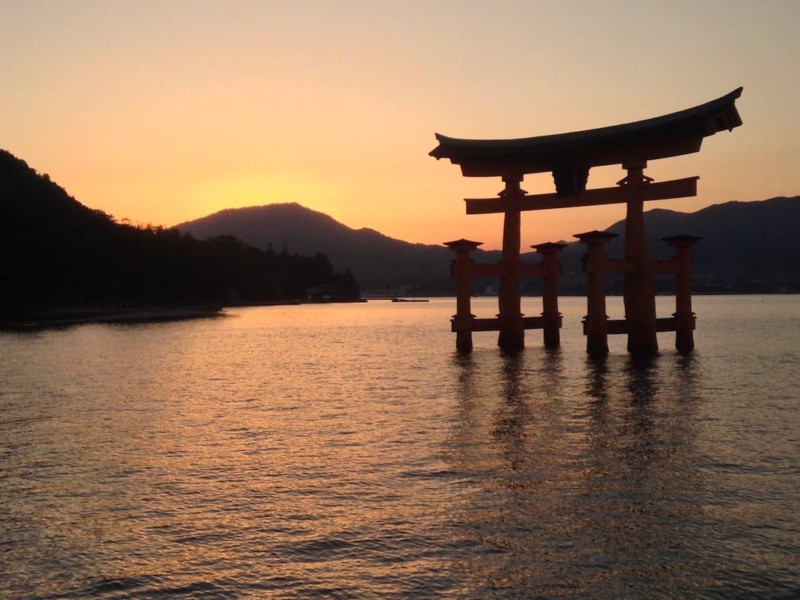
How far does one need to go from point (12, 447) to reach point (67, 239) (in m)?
80.5

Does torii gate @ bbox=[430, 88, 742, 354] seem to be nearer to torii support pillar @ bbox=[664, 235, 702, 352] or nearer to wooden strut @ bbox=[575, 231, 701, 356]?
wooden strut @ bbox=[575, 231, 701, 356]

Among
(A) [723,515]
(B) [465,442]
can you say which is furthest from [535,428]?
(A) [723,515]

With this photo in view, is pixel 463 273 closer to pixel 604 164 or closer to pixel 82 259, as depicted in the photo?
pixel 604 164

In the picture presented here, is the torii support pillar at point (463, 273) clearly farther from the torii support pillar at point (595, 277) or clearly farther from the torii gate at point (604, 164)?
the torii support pillar at point (595, 277)

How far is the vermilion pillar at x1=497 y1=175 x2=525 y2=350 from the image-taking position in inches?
1476

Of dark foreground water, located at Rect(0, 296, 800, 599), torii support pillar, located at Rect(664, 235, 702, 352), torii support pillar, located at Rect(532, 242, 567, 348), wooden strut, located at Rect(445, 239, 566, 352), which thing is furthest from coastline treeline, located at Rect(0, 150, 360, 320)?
torii support pillar, located at Rect(664, 235, 702, 352)

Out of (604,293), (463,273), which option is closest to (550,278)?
(463,273)

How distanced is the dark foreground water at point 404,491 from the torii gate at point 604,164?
28.8ft

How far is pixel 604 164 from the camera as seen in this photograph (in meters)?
35.0

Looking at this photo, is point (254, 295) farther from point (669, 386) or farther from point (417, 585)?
point (417, 585)

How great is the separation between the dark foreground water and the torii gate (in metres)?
8.77

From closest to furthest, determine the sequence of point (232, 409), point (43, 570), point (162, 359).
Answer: point (43, 570) < point (232, 409) < point (162, 359)

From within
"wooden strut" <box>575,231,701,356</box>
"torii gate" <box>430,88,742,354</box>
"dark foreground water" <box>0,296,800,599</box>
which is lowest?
"dark foreground water" <box>0,296,800,599</box>

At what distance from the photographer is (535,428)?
1756 centimetres
